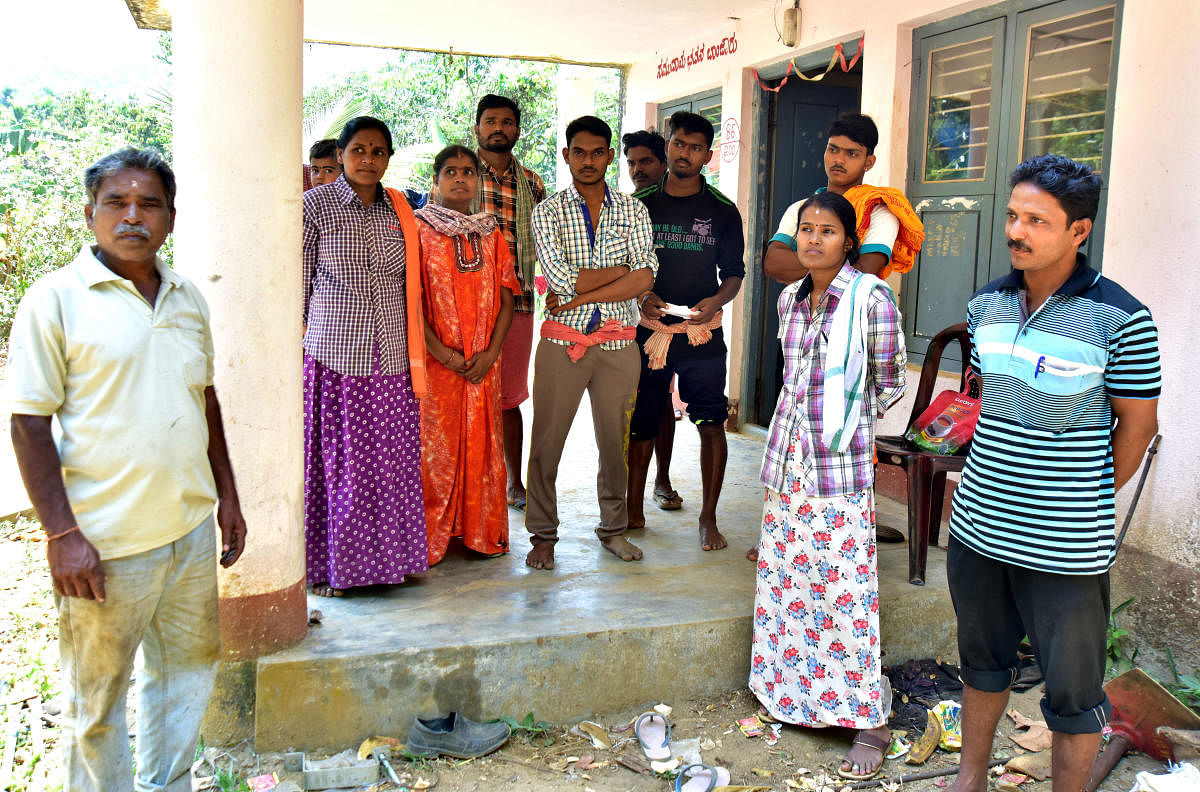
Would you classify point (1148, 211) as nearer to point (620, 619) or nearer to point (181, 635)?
point (620, 619)

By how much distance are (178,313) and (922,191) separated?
426 cm

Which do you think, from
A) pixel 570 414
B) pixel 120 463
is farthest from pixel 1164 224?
pixel 120 463

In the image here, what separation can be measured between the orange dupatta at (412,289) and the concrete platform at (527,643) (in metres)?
0.90

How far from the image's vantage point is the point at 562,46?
27.5 ft

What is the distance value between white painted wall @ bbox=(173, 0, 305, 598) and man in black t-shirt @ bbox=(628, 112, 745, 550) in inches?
71.2

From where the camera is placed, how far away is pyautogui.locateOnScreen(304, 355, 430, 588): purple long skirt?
3.72 meters

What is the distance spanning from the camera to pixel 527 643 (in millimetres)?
3447

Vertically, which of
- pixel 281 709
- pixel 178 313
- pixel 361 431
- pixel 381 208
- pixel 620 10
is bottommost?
pixel 281 709

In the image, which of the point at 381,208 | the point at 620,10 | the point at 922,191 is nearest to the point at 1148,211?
the point at 922,191

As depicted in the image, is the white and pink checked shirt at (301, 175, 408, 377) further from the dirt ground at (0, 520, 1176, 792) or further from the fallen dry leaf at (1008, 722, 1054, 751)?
the fallen dry leaf at (1008, 722, 1054, 751)

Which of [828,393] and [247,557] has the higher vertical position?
[828,393]

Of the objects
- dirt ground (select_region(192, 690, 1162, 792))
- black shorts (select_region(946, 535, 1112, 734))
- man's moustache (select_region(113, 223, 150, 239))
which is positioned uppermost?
man's moustache (select_region(113, 223, 150, 239))

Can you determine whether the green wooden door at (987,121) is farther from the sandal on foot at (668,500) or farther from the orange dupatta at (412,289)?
the orange dupatta at (412,289)

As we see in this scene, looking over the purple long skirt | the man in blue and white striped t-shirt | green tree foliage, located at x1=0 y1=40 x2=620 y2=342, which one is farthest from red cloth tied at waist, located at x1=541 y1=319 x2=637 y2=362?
green tree foliage, located at x1=0 y1=40 x2=620 y2=342
